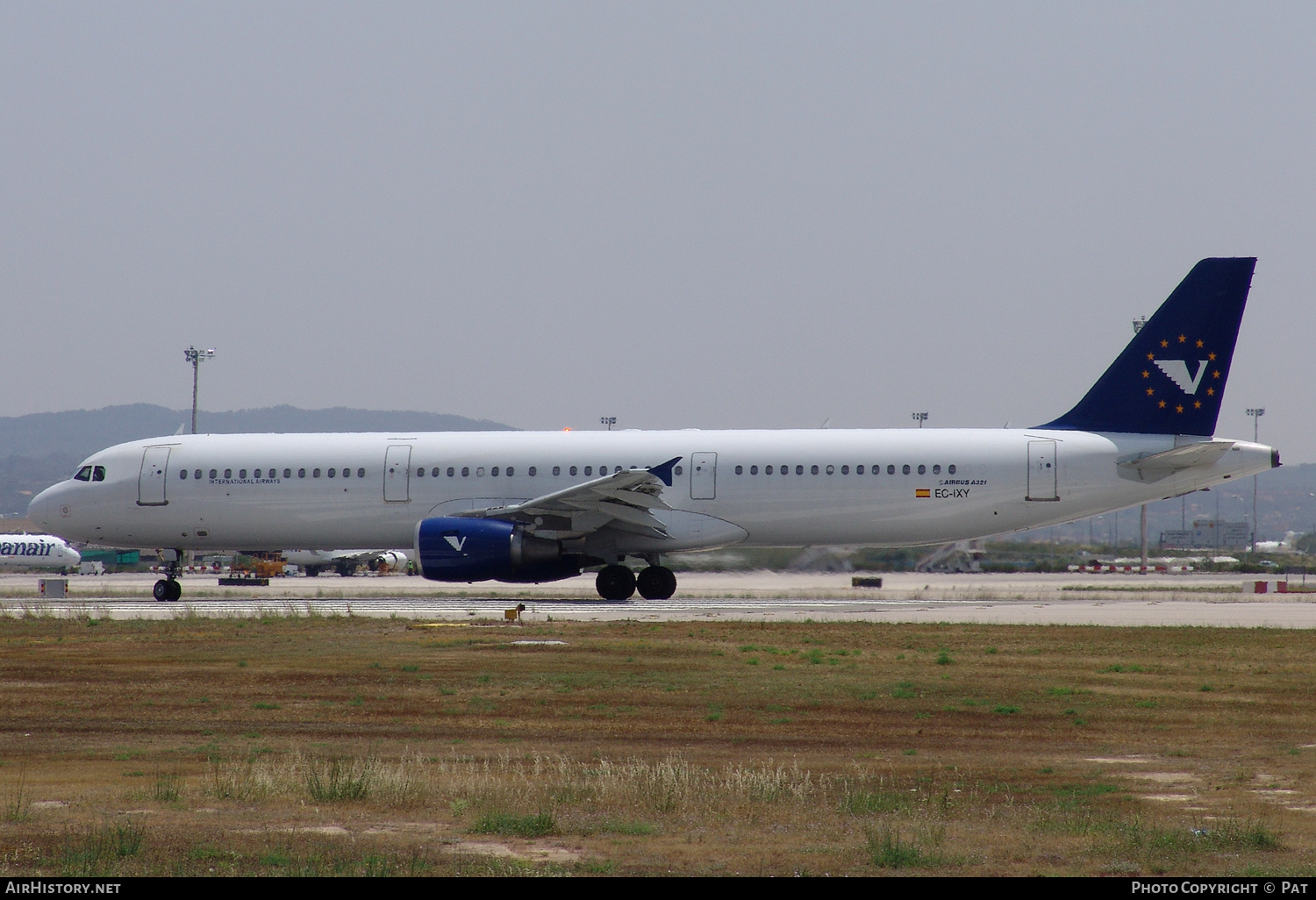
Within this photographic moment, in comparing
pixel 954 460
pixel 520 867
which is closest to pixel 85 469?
pixel 954 460

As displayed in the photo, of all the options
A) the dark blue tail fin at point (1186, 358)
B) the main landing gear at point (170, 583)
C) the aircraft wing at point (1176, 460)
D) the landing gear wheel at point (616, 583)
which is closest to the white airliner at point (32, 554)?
the main landing gear at point (170, 583)

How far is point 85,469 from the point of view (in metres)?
31.5

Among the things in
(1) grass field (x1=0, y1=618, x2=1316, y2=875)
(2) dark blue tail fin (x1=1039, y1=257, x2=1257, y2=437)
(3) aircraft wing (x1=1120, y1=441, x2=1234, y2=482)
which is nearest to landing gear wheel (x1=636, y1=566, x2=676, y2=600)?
(2) dark blue tail fin (x1=1039, y1=257, x2=1257, y2=437)

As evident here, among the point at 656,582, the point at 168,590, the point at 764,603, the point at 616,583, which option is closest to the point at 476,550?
the point at 616,583

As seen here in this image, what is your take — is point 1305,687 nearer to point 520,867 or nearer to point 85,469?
point 520,867

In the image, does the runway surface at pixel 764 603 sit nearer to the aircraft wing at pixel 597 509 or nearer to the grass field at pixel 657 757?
the aircraft wing at pixel 597 509

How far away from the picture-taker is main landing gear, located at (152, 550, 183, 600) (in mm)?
30562

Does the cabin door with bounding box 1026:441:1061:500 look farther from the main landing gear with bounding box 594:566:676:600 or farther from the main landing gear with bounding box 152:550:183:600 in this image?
the main landing gear with bounding box 152:550:183:600

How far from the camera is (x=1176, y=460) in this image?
26.0 meters

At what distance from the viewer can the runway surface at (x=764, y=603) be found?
76.5 ft

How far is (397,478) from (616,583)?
5.52 m

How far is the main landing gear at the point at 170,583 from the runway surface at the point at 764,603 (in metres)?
0.38

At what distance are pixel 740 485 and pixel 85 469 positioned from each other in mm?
16102

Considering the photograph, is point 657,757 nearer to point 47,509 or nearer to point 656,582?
point 656,582
